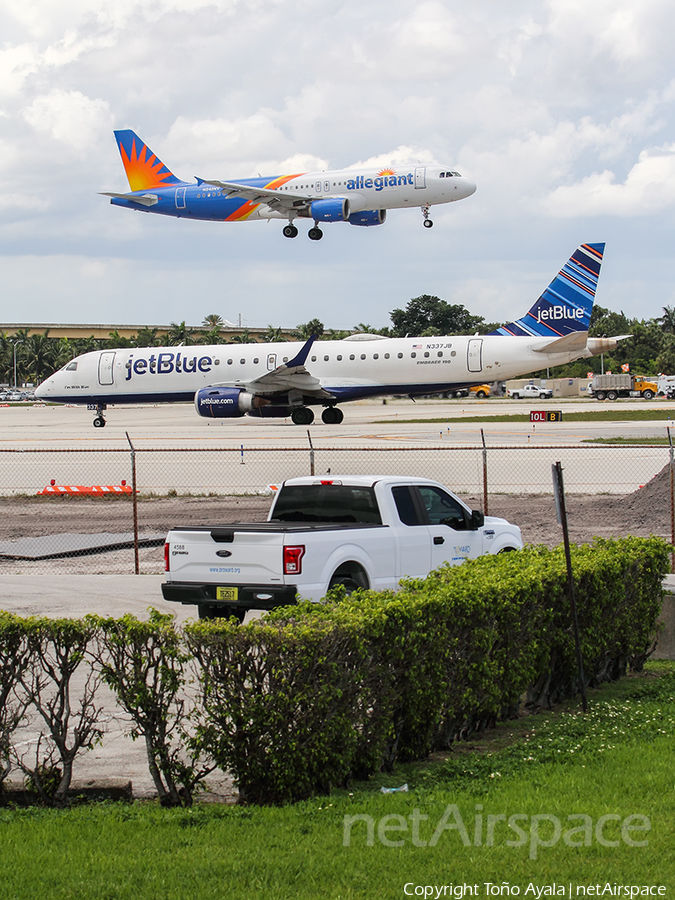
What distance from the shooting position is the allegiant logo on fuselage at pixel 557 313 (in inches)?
1654

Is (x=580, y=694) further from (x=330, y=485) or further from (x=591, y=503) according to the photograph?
(x=591, y=503)

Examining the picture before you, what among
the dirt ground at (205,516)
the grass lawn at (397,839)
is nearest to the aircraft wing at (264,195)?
the dirt ground at (205,516)

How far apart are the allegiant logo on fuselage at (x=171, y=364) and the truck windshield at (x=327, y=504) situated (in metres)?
30.3

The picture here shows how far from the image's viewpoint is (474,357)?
39.4 meters

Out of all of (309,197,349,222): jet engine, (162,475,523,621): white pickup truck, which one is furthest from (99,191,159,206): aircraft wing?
(162,475,523,621): white pickup truck

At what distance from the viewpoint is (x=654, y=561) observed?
921 cm

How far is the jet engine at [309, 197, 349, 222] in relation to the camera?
153ft

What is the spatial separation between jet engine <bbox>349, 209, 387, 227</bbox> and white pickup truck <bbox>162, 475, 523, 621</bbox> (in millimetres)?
37316

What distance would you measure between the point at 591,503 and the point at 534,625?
1481cm

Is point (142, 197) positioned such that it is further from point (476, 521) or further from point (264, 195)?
point (476, 521)

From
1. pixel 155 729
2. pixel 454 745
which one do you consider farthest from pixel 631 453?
pixel 155 729

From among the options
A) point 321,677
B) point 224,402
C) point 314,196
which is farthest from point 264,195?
point 321,677

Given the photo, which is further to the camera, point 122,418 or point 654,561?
point 122,418

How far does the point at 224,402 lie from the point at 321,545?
27575mm
